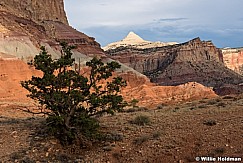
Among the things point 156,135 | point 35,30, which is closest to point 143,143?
point 156,135

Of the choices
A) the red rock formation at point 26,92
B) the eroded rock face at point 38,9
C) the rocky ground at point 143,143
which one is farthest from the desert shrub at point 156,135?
the eroded rock face at point 38,9

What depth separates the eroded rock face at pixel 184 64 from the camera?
88750 mm

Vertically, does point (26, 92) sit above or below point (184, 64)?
below

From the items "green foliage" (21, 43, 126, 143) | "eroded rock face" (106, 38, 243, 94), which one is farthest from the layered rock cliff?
"green foliage" (21, 43, 126, 143)

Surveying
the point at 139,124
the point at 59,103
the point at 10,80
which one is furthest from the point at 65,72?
the point at 10,80

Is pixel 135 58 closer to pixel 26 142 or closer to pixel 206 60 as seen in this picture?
pixel 206 60

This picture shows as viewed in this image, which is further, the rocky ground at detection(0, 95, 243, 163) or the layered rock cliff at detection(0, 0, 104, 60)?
the layered rock cliff at detection(0, 0, 104, 60)

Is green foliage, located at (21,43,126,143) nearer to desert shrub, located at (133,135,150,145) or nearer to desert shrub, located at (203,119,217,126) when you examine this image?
desert shrub, located at (133,135,150,145)

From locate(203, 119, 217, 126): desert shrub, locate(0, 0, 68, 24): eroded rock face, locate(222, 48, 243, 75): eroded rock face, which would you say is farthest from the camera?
locate(222, 48, 243, 75): eroded rock face

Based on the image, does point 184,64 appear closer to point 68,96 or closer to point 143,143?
point 68,96

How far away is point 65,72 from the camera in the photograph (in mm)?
12578

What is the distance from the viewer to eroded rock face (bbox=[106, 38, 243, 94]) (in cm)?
8875

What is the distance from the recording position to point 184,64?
96750 mm

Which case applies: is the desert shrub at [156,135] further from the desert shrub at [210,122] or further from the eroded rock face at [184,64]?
the eroded rock face at [184,64]
